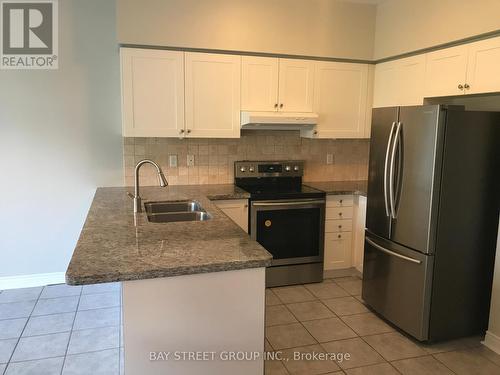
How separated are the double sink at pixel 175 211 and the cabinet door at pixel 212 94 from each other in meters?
0.75

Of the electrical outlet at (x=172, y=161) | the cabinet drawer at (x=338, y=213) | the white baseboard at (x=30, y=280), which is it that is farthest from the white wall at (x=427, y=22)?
the white baseboard at (x=30, y=280)

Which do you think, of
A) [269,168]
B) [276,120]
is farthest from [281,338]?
[276,120]

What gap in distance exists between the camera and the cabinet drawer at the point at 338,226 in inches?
152

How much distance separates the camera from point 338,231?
12.8 feet

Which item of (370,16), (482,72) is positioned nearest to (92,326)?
(482,72)

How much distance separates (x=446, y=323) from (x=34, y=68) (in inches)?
150

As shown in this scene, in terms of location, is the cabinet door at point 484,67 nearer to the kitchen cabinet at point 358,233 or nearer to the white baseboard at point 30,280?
the kitchen cabinet at point 358,233

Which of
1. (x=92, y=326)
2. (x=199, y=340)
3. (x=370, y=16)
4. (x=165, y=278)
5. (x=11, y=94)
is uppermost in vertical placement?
(x=370, y=16)

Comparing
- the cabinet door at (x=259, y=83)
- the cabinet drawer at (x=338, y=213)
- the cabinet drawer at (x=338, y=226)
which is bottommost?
the cabinet drawer at (x=338, y=226)

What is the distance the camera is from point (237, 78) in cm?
365

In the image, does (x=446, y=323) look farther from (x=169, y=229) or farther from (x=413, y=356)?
(x=169, y=229)

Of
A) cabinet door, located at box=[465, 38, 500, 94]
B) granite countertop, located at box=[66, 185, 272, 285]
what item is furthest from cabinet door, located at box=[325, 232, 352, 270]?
cabinet door, located at box=[465, 38, 500, 94]

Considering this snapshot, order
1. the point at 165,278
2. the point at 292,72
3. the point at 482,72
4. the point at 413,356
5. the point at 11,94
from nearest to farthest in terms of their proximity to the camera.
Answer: the point at 165,278, the point at 413,356, the point at 482,72, the point at 11,94, the point at 292,72

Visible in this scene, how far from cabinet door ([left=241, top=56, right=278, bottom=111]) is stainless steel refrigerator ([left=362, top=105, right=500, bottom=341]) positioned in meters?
1.14
